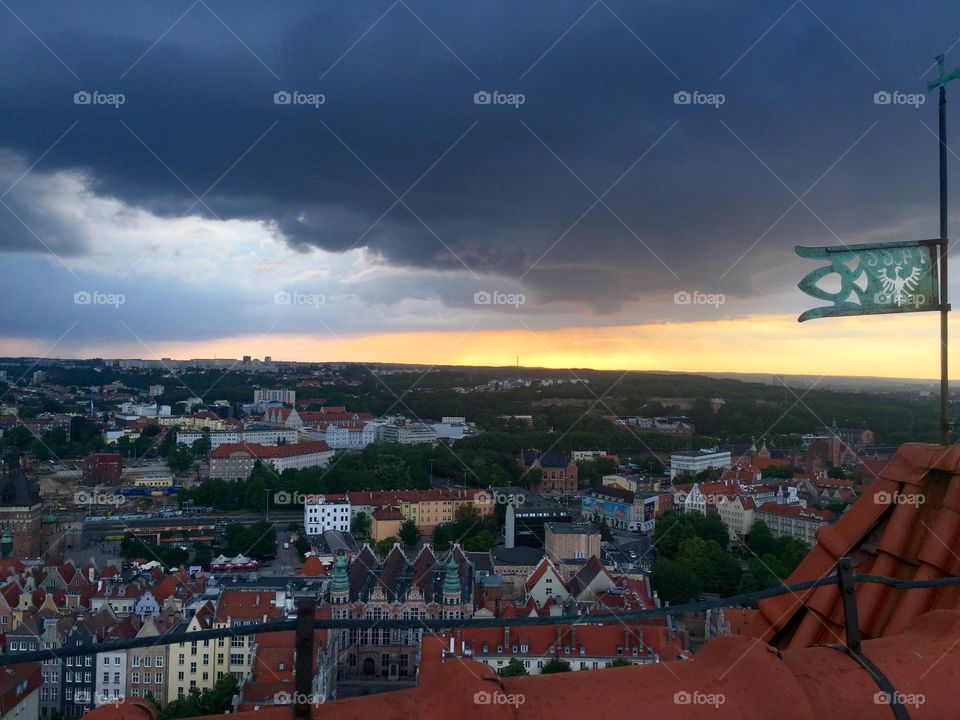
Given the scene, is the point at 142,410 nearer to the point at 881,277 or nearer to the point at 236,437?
the point at 236,437

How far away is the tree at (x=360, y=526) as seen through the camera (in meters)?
22.8

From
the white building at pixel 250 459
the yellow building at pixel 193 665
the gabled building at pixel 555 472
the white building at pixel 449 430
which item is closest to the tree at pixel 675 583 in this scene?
the yellow building at pixel 193 665

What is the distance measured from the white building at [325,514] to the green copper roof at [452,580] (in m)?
9.38

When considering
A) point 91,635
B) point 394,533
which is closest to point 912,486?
point 91,635

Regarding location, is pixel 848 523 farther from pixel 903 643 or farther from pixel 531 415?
pixel 531 415

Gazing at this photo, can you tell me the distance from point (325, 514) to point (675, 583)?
12.0 meters

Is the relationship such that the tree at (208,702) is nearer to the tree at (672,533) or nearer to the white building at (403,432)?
the tree at (672,533)

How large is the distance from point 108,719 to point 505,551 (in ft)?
56.4
